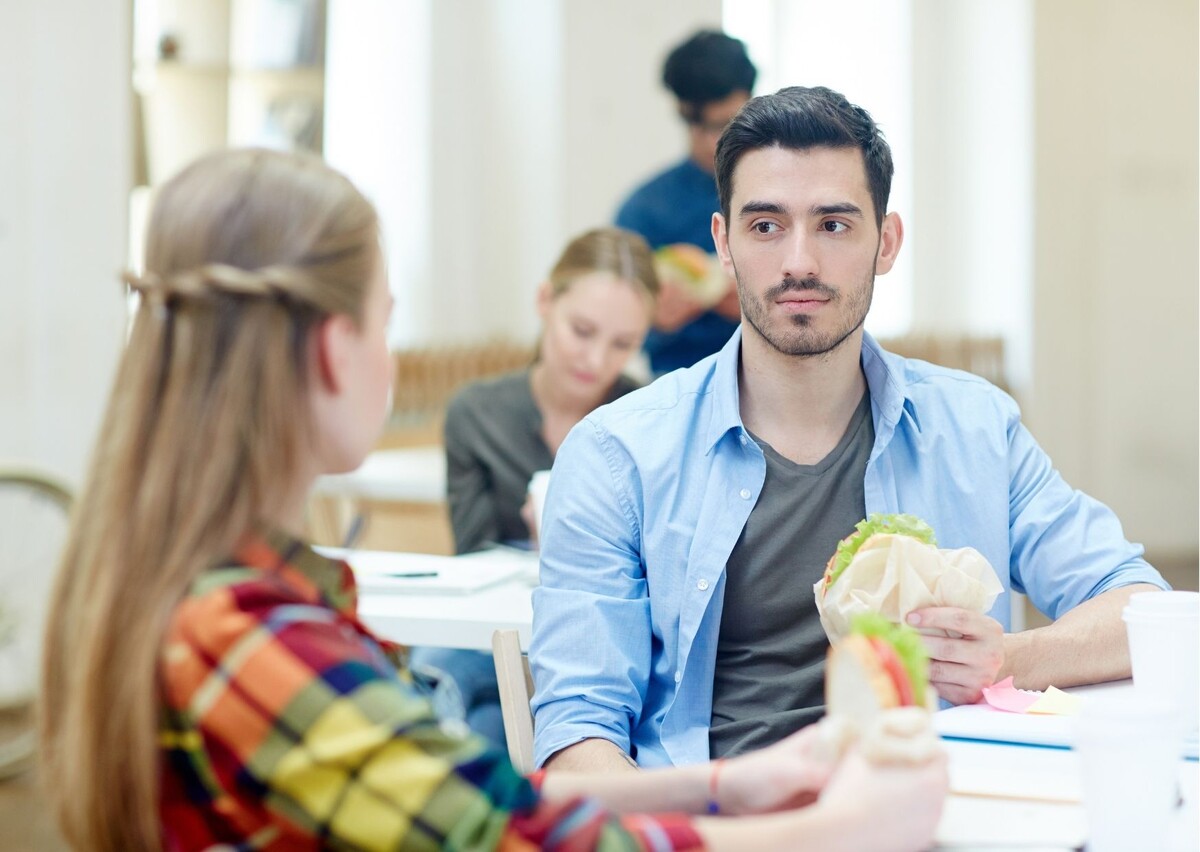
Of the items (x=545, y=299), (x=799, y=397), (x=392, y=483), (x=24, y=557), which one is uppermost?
(x=545, y=299)

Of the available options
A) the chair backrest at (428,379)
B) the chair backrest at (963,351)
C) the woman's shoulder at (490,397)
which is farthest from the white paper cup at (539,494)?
the chair backrest at (963,351)

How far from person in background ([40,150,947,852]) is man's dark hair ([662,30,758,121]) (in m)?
3.09

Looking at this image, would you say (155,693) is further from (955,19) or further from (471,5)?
(955,19)

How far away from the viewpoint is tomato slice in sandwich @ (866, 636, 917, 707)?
1.10 m

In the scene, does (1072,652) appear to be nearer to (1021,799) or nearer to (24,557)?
(1021,799)

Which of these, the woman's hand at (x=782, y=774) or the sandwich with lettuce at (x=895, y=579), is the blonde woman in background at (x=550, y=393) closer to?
the sandwich with lettuce at (x=895, y=579)

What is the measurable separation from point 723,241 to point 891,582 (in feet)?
2.73

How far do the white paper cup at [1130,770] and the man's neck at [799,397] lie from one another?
0.97 m

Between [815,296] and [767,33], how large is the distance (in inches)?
237

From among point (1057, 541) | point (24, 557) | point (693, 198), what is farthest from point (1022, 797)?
point (24, 557)

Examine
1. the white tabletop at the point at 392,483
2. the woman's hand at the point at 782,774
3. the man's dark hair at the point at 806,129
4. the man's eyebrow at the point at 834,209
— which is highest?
the man's dark hair at the point at 806,129

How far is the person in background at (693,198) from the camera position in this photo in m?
4.13

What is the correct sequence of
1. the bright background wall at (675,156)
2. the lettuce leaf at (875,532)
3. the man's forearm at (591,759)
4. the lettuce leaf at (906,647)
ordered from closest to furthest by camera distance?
1. the lettuce leaf at (906,647)
2. the lettuce leaf at (875,532)
3. the man's forearm at (591,759)
4. the bright background wall at (675,156)

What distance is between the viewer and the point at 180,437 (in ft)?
3.60
